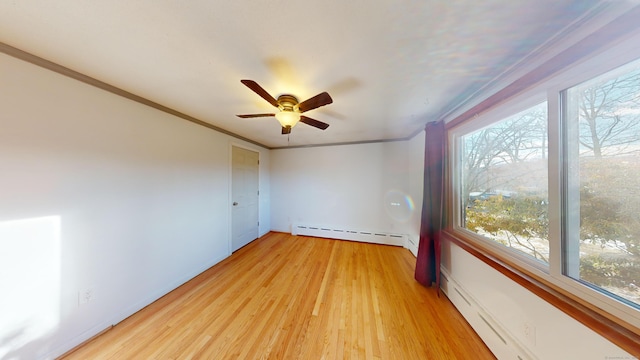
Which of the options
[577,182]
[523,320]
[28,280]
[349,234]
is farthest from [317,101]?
[349,234]

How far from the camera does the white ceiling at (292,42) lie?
2.71 ft

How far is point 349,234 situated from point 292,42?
327 cm

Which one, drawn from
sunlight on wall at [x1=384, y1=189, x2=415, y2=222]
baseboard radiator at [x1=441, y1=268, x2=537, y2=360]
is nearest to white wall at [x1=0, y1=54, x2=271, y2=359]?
baseboard radiator at [x1=441, y1=268, x2=537, y2=360]

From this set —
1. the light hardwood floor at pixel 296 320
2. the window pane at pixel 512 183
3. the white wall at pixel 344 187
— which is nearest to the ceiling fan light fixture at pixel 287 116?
the window pane at pixel 512 183

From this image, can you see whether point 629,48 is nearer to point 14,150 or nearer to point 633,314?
point 633,314

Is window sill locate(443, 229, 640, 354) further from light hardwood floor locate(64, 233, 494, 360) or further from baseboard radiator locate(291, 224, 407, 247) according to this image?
baseboard radiator locate(291, 224, 407, 247)

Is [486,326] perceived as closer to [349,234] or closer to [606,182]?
[606,182]

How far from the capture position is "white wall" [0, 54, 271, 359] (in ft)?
3.67

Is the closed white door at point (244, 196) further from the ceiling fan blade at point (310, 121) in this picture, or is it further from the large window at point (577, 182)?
the large window at point (577, 182)

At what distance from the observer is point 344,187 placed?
11.9ft

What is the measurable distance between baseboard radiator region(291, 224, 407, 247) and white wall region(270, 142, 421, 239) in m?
0.09

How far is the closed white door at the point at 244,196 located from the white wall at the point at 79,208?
0.84 m

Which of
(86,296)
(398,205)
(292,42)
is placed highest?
(292,42)

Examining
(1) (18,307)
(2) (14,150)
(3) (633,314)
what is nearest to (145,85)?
(2) (14,150)
